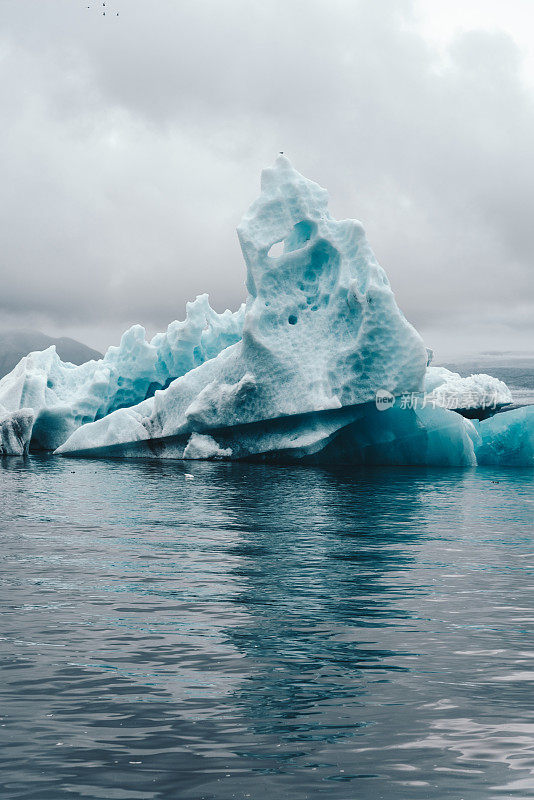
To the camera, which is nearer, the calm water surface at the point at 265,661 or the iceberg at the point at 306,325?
the calm water surface at the point at 265,661

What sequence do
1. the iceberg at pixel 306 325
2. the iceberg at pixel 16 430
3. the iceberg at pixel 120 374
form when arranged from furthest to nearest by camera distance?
the iceberg at pixel 120 374, the iceberg at pixel 16 430, the iceberg at pixel 306 325

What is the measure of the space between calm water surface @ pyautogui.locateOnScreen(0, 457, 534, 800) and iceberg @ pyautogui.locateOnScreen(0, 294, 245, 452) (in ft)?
67.2

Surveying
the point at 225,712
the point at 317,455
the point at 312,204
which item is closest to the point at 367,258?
the point at 312,204

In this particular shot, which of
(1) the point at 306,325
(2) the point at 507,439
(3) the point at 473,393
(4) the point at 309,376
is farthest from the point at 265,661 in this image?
(3) the point at 473,393

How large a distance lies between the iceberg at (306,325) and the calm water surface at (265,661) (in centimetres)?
1088

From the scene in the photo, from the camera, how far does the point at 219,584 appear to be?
8.84m

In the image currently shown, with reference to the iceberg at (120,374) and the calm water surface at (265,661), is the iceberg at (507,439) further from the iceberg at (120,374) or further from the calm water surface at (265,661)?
the calm water surface at (265,661)

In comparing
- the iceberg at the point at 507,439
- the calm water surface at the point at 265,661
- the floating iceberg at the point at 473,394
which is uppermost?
the floating iceberg at the point at 473,394

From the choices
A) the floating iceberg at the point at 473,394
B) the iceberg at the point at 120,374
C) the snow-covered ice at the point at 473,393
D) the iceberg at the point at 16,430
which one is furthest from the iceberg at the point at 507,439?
the iceberg at the point at 16,430

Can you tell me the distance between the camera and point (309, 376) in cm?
2431

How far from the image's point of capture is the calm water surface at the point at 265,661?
14.0 ft

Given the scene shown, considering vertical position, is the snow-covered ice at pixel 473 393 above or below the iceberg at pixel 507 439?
above

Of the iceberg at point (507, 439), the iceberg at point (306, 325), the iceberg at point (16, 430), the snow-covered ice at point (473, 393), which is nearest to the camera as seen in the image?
the iceberg at point (306, 325)

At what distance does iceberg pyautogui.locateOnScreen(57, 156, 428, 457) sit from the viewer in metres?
24.1
